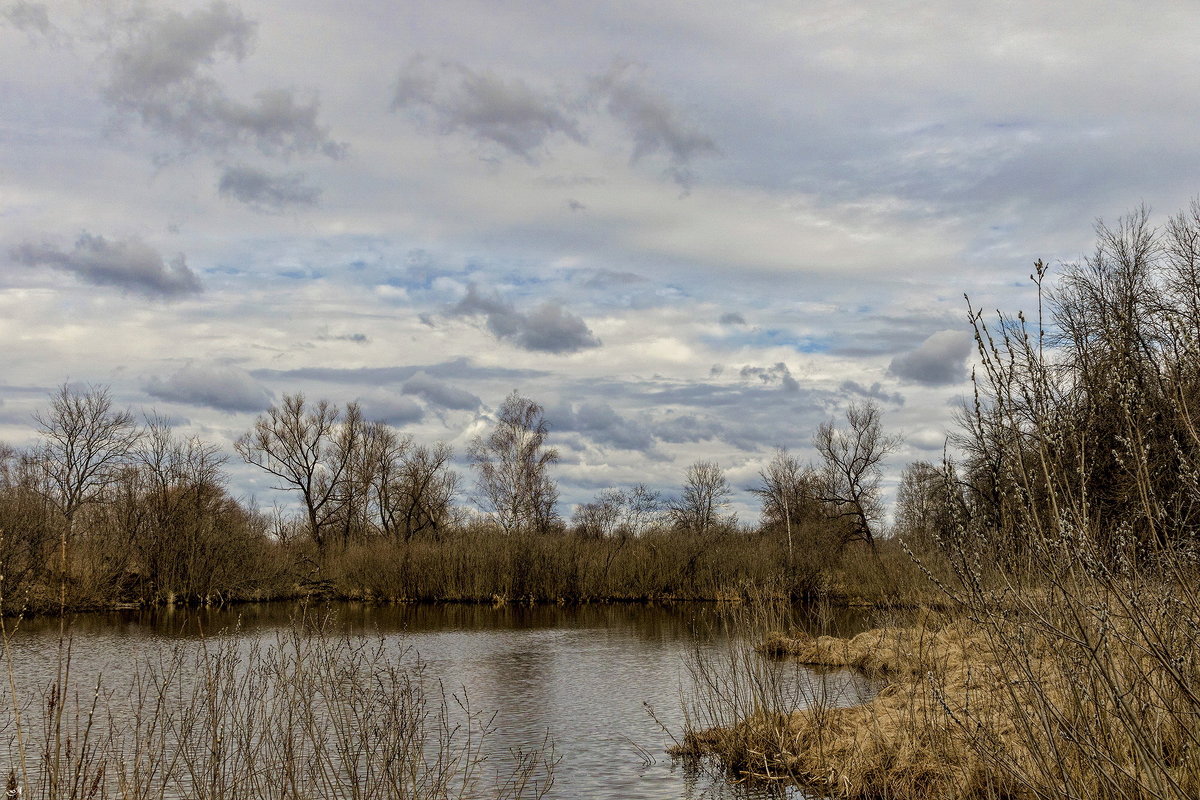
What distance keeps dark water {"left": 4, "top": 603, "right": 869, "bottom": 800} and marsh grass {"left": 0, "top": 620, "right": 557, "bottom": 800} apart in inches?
23.7

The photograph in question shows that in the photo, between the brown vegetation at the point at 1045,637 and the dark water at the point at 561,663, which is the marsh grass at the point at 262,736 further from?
the brown vegetation at the point at 1045,637

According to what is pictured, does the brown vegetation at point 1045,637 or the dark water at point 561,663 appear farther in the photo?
the dark water at point 561,663

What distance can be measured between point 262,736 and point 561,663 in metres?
15.6

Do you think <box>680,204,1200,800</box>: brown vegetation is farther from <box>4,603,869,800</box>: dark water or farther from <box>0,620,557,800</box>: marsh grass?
<box>0,620,557,800</box>: marsh grass

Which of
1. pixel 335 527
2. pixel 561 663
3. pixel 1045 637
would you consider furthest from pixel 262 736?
pixel 335 527

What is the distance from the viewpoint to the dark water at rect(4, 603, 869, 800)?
12.3 m

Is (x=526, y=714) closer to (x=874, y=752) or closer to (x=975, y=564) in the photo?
(x=874, y=752)

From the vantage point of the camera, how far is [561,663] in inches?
886

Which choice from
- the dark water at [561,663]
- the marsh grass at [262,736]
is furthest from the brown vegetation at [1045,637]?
the marsh grass at [262,736]

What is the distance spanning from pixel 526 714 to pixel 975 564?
42.9ft

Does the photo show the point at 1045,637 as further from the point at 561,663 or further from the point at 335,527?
the point at 335,527

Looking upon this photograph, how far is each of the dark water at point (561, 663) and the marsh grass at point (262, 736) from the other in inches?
23.7

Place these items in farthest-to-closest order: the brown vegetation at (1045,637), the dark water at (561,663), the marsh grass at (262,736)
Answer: the dark water at (561,663) → the marsh grass at (262,736) → the brown vegetation at (1045,637)

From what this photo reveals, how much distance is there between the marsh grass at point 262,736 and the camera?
6508 mm
